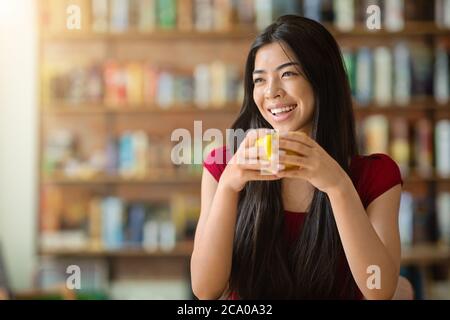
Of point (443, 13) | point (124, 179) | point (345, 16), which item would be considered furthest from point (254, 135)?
point (443, 13)

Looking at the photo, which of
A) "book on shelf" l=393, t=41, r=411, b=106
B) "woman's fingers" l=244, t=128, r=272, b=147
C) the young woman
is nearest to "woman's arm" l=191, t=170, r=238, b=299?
the young woman

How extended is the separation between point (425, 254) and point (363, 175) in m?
2.05

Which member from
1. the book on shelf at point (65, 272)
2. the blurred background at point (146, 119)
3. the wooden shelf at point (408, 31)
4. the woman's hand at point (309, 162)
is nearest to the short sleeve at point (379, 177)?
the woman's hand at point (309, 162)

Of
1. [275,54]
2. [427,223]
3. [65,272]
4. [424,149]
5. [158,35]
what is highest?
[158,35]

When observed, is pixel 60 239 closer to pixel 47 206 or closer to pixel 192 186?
pixel 47 206

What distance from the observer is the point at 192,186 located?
291cm

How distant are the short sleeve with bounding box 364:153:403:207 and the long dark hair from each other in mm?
39

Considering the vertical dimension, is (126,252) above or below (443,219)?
below

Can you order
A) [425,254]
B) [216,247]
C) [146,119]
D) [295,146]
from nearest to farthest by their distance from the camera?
[295,146] → [216,247] → [425,254] → [146,119]

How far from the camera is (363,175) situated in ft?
2.83

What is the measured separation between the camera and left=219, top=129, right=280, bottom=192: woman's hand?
705 millimetres

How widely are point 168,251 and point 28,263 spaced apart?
65 cm

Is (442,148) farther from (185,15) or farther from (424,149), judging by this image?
(185,15)
